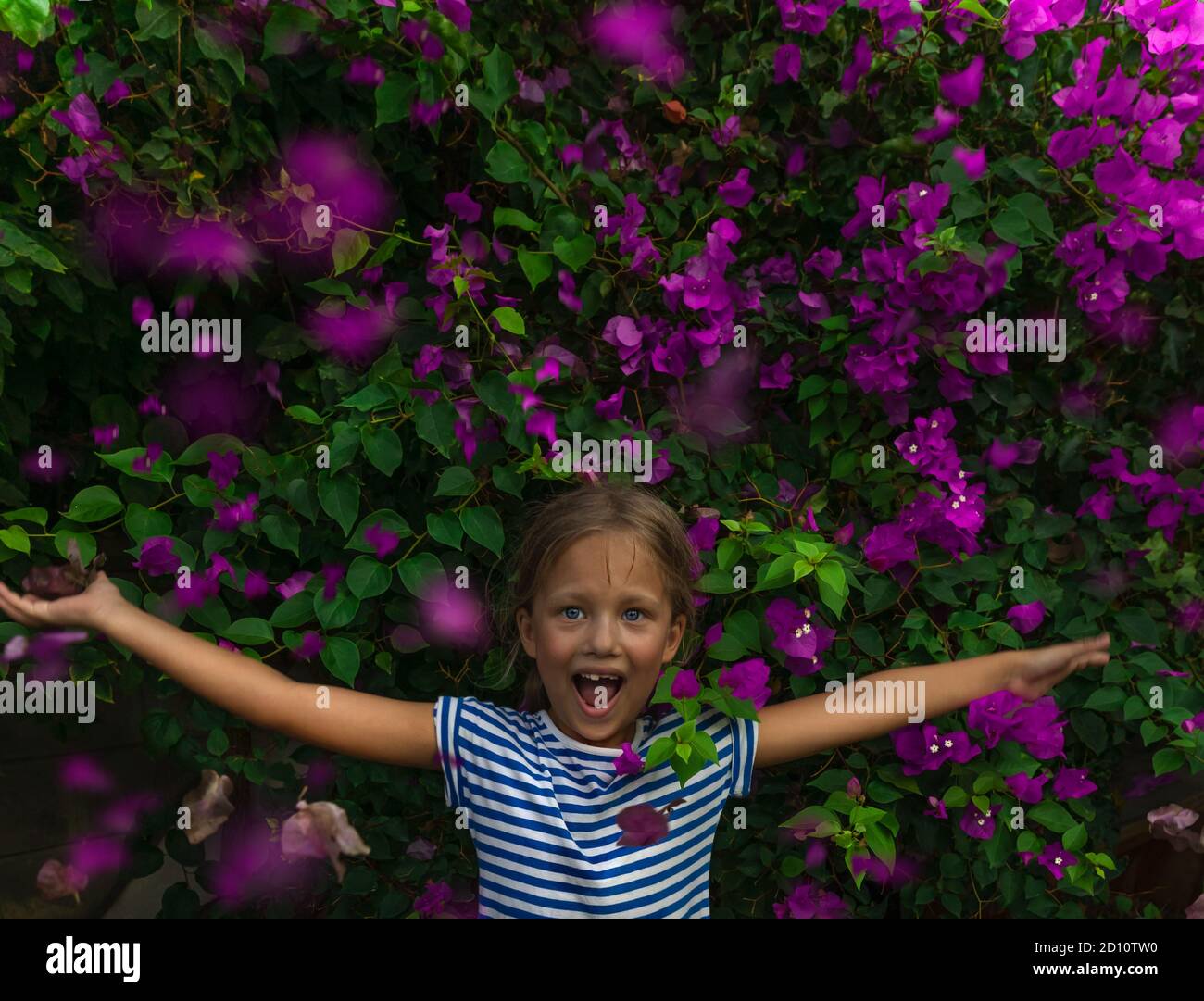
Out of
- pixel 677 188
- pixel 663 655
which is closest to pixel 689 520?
pixel 663 655

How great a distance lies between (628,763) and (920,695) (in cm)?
38

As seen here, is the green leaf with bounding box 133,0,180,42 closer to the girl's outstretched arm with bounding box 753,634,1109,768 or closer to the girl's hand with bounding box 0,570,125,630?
the girl's hand with bounding box 0,570,125,630

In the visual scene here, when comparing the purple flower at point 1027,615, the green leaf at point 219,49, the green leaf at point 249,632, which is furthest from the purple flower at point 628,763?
the green leaf at point 219,49

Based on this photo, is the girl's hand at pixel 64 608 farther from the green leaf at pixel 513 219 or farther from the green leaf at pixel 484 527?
the green leaf at pixel 513 219

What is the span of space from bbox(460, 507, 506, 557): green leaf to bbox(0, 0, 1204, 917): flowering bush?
3 cm

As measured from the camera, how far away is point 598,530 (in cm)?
117

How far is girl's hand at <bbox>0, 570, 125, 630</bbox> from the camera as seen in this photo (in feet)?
3.63

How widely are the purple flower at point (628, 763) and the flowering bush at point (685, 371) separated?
4.4 inches

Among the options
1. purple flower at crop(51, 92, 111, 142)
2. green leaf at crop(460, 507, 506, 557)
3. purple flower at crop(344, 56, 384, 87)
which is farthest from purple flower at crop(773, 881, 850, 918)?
purple flower at crop(51, 92, 111, 142)

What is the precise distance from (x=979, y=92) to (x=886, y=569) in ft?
2.03

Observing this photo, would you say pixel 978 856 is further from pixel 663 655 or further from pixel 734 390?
pixel 734 390

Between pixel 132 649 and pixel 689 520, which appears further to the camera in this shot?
pixel 689 520

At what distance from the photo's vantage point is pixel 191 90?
1.16 meters
